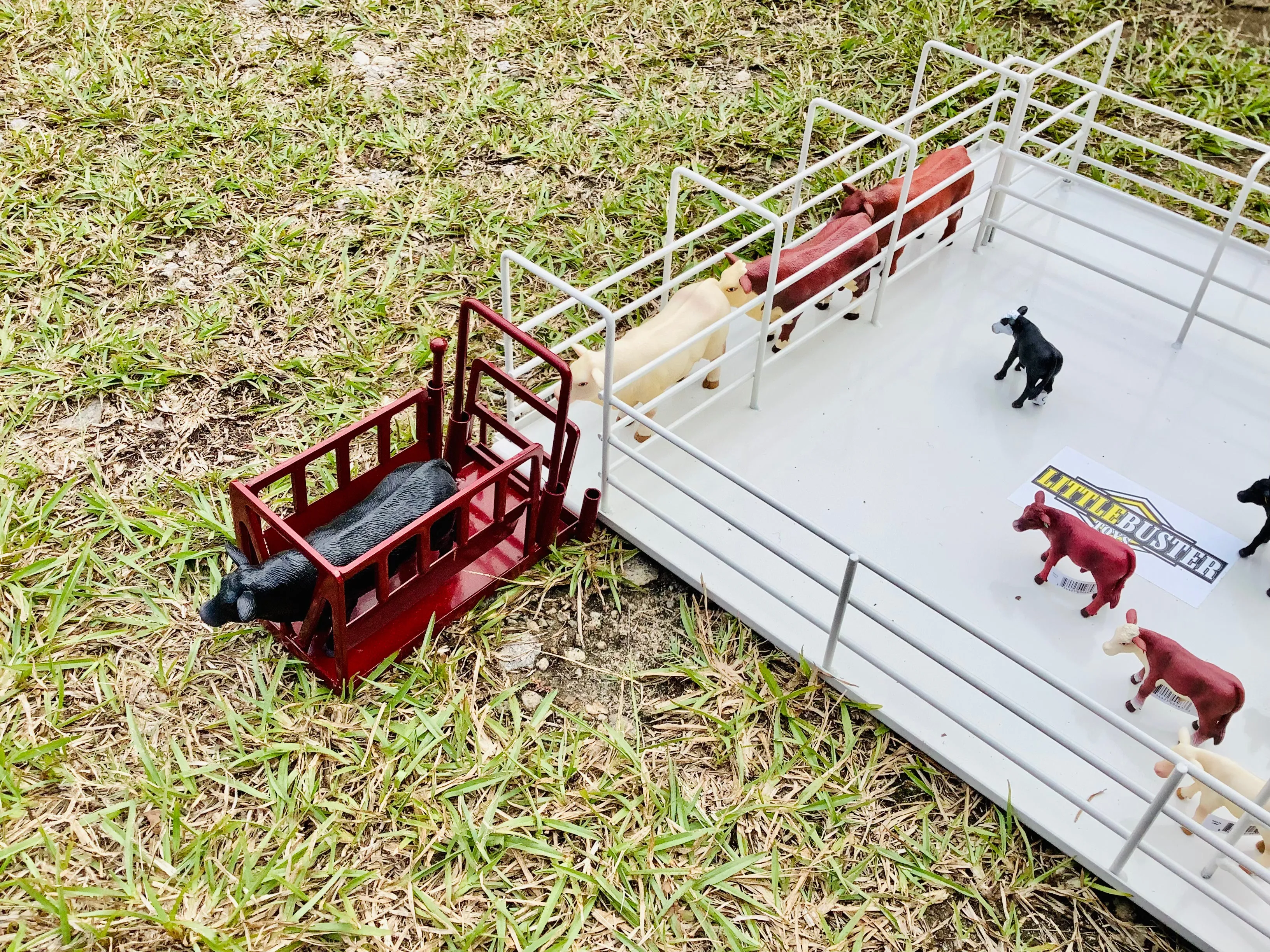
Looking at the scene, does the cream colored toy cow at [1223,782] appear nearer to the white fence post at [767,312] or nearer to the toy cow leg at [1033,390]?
the toy cow leg at [1033,390]

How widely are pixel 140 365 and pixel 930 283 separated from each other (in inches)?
132

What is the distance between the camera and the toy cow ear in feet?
10.3

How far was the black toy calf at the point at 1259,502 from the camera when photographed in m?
3.71

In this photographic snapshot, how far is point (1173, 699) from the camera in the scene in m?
3.33

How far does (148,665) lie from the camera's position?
346 centimetres

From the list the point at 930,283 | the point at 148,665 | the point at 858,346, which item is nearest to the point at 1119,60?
the point at 930,283

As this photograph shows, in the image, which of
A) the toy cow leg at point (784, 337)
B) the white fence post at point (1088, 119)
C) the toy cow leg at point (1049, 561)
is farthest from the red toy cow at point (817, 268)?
the toy cow leg at point (1049, 561)

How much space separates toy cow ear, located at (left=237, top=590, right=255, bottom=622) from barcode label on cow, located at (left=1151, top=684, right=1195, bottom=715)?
2646 millimetres

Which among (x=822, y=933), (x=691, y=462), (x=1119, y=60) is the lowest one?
(x=822, y=933)

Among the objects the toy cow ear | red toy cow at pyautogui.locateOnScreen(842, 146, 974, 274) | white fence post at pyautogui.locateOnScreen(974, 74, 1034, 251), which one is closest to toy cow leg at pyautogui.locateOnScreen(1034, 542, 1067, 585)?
red toy cow at pyautogui.locateOnScreen(842, 146, 974, 274)

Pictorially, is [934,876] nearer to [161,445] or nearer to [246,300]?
[161,445]

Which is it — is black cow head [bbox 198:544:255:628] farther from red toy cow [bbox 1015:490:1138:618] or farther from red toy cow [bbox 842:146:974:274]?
red toy cow [bbox 842:146:974:274]

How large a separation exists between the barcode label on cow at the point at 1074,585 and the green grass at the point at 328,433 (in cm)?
87

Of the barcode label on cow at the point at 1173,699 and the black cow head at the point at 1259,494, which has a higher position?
the black cow head at the point at 1259,494
